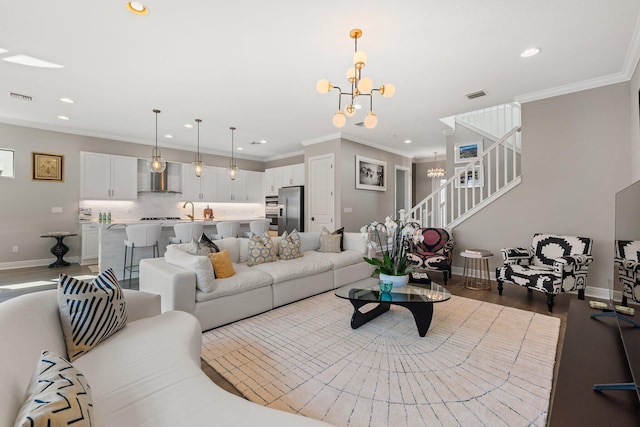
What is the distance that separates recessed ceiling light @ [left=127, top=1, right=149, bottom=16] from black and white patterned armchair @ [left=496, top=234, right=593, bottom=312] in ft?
15.4

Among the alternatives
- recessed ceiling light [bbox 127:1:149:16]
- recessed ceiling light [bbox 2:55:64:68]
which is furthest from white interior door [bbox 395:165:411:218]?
recessed ceiling light [bbox 2:55:64:68]

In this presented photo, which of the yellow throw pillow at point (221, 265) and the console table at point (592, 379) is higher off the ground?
the yellow throw pillow at point (221, 265)

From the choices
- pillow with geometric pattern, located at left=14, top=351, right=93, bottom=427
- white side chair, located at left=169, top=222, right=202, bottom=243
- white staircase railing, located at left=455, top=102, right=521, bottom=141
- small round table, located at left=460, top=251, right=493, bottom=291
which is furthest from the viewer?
white staircase railing, located at left=455, top=102, right=521, bottom=141

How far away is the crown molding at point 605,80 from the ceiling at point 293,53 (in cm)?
2

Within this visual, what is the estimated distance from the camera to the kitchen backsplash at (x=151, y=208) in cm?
600

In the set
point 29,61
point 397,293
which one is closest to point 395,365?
point 397,293

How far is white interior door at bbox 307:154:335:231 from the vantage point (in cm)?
613

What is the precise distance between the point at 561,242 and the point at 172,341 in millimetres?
4541

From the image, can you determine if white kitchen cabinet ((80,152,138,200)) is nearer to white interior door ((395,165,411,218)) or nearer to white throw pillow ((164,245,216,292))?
white throw pillow ((164,245,216,292))

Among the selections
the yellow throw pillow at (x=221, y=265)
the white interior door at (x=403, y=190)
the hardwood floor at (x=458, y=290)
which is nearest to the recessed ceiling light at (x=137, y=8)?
the yellow throw pillow at (x=221, y=265)

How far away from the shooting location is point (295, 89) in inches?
147

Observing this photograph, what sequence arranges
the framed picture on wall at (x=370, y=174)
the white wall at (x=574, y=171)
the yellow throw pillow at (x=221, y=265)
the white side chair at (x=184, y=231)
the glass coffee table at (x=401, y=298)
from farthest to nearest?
the framed picture on wall at (x=370, y=174) < the white side chair at (x=184, y=231) < the white wall at (x=574, y=171) < the yellow throw pillow at (x=221, y=265) < the glass coffee table at (x=401, y=298)

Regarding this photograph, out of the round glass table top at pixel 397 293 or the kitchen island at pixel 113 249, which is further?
the kitchen island at pixel 113 249

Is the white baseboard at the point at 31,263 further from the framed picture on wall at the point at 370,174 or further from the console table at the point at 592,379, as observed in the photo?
the console table at the point at 592,379
